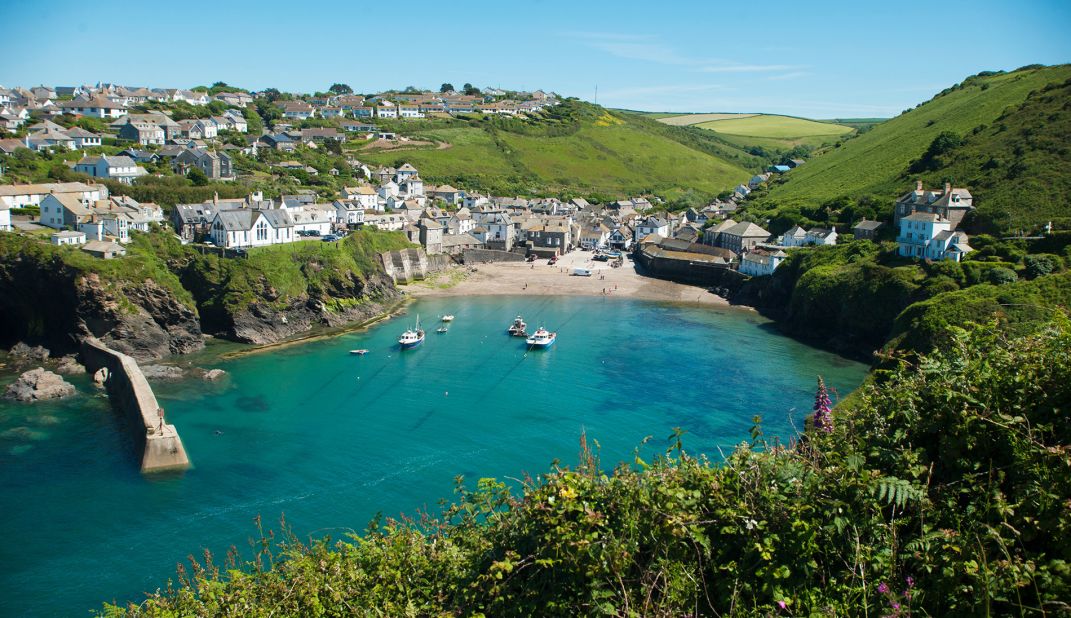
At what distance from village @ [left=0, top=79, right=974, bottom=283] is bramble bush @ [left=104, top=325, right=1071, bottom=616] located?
4664 cm

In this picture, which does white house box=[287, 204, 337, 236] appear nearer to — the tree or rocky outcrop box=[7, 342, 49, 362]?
the tree

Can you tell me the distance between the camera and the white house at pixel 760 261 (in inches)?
2527

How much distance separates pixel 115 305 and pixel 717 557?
4433 centimetres

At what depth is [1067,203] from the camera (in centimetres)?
5338

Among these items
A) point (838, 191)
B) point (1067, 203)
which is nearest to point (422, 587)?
point (1067, 203)

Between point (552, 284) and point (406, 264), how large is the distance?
1346 centimetres

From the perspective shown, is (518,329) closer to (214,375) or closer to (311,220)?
(214,375)

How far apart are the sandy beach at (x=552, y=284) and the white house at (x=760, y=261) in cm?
433

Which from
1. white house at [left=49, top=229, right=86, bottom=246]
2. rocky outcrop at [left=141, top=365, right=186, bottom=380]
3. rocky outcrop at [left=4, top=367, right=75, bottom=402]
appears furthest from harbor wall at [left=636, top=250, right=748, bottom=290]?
rocky outcrop at [left=4, top=367, right=75, bottom=402]

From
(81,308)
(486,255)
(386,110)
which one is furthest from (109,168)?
(386,110)

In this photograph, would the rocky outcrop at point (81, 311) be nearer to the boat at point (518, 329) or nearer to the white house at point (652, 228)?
the boat at point (518, 329)

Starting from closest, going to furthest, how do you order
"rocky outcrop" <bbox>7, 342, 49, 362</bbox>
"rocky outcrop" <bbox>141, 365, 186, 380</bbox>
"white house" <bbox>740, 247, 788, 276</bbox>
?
"rocky outcrop" <bbox>141, 365, 186, 380</bbox>, "rocky outcrop" <bbox>7, 342, 49, 362</bbox>, "white house" <bbox>740, 247, 788, 276</bbox>

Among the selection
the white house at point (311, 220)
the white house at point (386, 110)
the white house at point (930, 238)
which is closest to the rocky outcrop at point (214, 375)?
the white house at point (311, 220)

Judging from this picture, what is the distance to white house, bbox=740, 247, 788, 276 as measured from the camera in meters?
64.2
